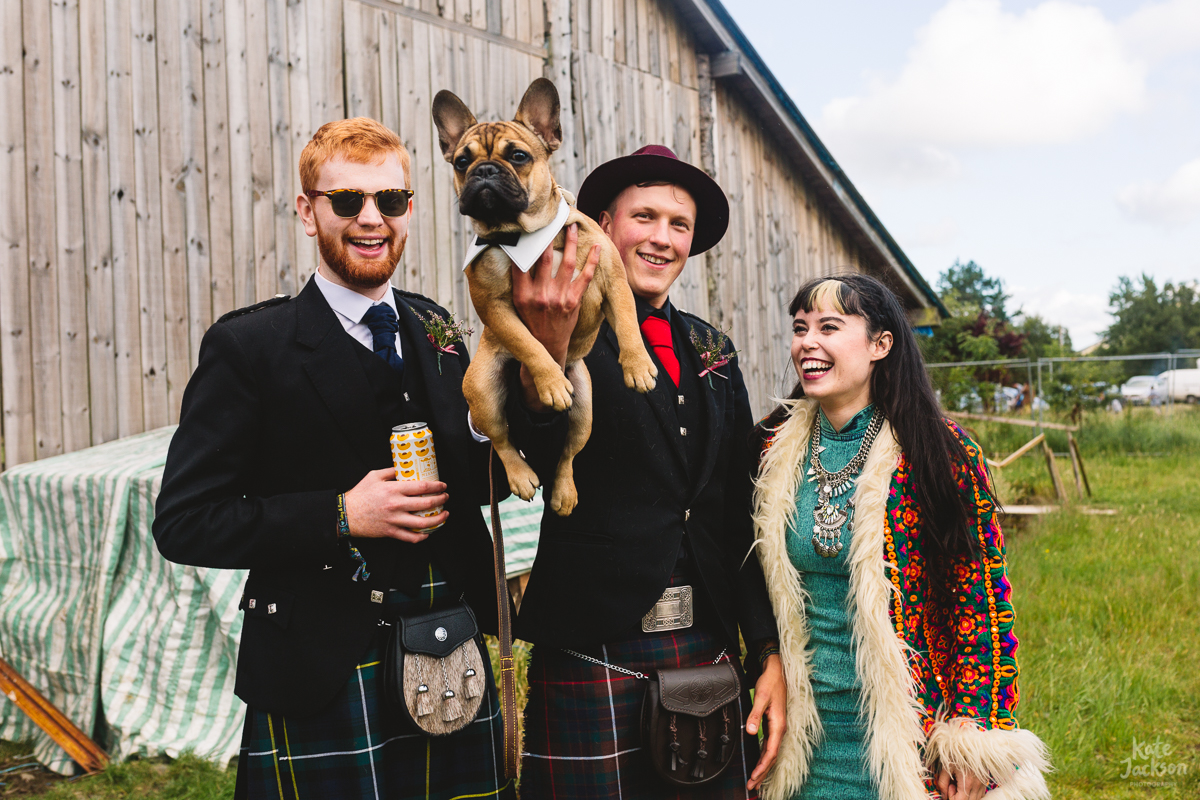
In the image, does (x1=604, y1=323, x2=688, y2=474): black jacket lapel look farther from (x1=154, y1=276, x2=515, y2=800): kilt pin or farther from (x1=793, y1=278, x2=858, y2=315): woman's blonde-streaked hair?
(x1=154, y1=276, x2=515, y2=800): kilt pin

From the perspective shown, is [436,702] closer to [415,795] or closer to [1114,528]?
[415,795]

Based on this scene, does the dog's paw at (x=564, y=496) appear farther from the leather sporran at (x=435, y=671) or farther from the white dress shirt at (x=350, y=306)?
the white dress shirt at (x=350, y=306)

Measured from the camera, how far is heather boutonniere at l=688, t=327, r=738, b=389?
2574mm

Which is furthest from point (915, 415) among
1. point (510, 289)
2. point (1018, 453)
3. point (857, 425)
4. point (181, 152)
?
point (1018, 453)

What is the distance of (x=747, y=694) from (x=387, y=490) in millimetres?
1315

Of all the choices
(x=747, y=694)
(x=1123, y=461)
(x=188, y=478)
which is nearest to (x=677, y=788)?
(x=747, y=694)

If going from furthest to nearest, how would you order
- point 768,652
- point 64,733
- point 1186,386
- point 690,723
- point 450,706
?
point 1186,386, point 64,733, point 768,652, point 690,723, point 450,706

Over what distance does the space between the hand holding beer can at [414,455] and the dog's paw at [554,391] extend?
320mm

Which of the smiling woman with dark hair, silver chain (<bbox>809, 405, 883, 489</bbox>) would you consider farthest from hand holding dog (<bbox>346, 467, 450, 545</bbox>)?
silver chain (<bbox>809, 405, 883, 489</bbox>)

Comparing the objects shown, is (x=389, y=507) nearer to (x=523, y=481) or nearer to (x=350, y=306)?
(x=523, y=481)

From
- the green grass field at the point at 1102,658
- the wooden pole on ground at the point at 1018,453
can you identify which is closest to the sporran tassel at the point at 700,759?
the green grass field at the point at 1102,658

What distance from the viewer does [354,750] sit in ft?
6.89

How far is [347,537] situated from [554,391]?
0.64 m

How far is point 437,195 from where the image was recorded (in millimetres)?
6746
